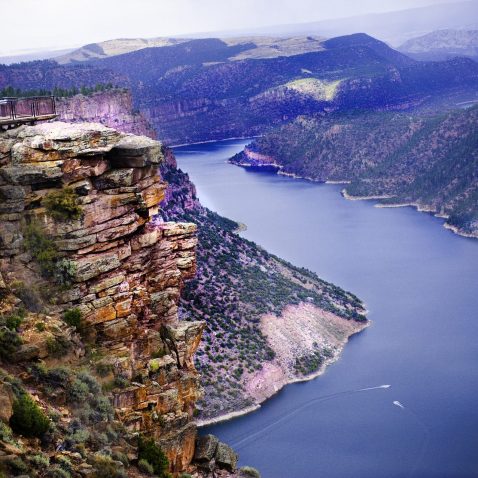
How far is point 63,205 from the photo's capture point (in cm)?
2419

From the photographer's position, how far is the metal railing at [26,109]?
26766 millimetres

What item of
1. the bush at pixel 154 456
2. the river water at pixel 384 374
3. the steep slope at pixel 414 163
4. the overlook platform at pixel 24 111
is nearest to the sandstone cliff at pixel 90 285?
the bush at pixel 154 456

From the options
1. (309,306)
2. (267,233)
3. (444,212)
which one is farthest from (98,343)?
(444,212)

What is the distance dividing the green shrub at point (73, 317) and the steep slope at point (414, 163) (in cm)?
11860

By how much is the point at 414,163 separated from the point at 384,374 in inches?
4285

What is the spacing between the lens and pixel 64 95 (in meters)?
89.9

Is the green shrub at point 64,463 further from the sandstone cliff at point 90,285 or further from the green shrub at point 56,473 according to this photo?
the sandstone cliff at point 90,285

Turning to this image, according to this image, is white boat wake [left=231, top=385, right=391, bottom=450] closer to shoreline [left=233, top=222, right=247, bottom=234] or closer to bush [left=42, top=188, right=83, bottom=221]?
bush [left=42, top=188, right=83, bottom=221]

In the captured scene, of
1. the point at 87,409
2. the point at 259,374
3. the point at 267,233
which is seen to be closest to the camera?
the point at 87,409

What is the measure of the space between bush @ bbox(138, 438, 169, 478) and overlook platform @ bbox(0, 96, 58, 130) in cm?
993

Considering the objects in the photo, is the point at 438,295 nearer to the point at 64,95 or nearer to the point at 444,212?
the point at 64,95

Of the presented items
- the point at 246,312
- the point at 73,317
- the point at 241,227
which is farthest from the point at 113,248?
the point at 241,227

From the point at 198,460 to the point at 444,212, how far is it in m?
132

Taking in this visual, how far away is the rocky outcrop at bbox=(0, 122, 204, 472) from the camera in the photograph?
24219 millimetres
